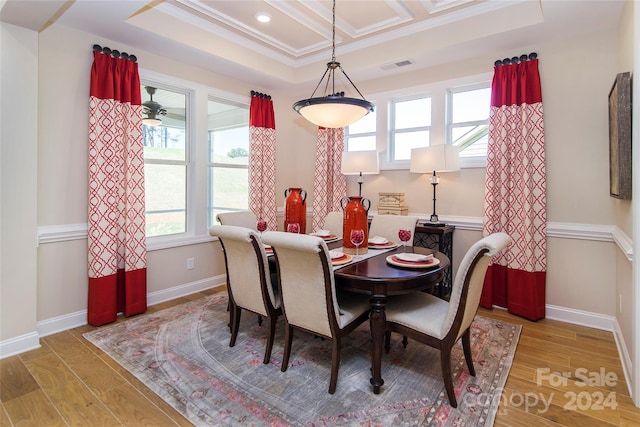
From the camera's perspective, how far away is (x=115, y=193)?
302 cm

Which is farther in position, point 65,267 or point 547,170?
point 547,170

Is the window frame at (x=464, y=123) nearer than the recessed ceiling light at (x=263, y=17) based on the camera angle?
No

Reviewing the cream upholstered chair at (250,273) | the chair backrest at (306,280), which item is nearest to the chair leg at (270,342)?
the cream upholstered chair at (250,273)

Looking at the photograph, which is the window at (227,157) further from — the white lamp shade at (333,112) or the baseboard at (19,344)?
the baseboard at (19,344)

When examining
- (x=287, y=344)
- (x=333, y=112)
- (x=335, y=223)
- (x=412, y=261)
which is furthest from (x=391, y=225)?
(x=287, y=344)

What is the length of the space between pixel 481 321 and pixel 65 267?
12.4 ft

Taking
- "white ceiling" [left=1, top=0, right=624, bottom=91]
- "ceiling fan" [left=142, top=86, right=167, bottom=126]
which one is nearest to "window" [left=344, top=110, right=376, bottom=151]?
"white ceiling" [left=1, top=0, right=624, bottom=91]

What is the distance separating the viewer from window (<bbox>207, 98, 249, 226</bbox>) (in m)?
4.24

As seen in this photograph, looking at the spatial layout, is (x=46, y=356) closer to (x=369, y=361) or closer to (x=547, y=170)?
(x=369, y=361)

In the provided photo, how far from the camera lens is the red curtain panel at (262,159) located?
14.4ft

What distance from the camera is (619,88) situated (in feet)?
7.19

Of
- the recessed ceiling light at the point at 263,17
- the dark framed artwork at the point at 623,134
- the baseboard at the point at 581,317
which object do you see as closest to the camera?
the dark framed artwork at the point at 623,134

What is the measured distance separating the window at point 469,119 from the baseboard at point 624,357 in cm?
195

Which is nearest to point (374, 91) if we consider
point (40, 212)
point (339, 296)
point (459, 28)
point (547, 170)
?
point (459, 28)
